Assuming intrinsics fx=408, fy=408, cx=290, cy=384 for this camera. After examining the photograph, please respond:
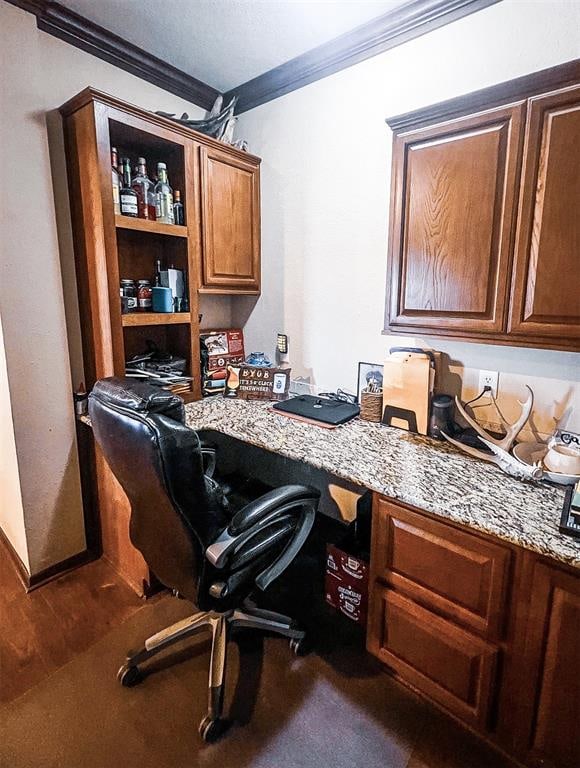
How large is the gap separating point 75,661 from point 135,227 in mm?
1810

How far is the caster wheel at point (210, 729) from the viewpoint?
1300mm

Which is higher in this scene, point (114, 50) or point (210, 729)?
point (114, 50)

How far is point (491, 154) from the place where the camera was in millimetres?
1271

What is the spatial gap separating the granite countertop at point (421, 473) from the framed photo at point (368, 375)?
0.76 ft

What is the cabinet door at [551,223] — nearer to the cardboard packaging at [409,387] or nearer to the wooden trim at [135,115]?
the cardboard packaging at [409,387]

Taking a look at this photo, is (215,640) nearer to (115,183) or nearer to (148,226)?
(148,226)


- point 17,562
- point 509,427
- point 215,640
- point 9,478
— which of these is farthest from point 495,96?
point 17,562

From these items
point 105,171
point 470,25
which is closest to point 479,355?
point 470,25

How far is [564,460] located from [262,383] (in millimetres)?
1415


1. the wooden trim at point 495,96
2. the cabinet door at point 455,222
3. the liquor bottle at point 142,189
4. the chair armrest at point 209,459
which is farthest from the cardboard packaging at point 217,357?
the wooden trim at point 495,96

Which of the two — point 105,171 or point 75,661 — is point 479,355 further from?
point 75,661

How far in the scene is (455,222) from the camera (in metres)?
1.37

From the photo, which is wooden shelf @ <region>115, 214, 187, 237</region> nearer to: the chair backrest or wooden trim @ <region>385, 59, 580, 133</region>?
the chair backrest

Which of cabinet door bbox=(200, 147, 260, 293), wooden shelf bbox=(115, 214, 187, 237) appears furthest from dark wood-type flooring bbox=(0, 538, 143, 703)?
wooden shelf bbox=(115, 214, 187, 237)
